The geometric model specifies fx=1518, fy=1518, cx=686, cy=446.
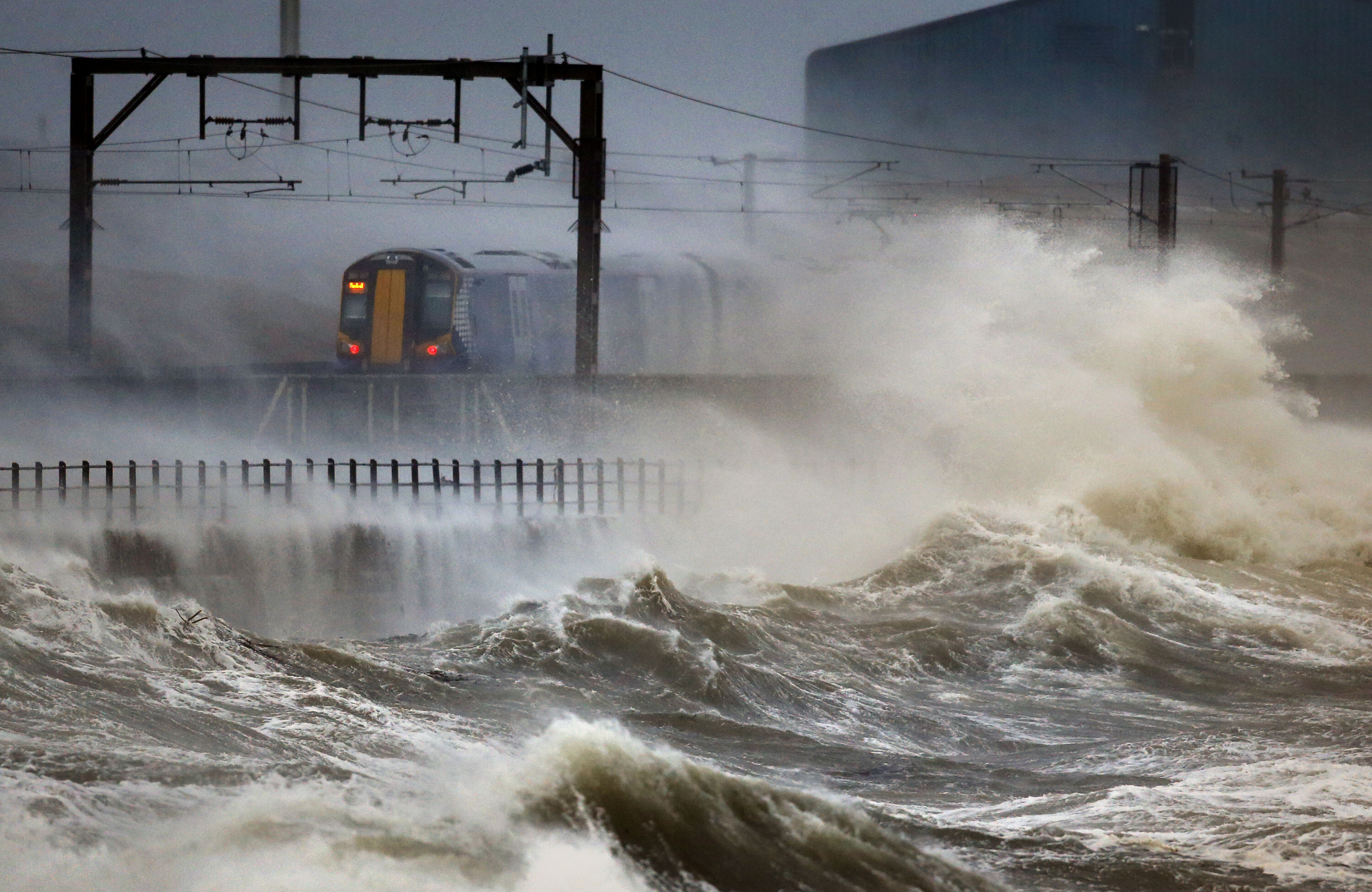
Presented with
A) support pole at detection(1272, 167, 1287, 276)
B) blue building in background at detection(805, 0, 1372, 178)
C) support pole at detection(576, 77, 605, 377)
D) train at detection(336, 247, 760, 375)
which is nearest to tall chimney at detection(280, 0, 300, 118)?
train at detection(336, 247, 760, 375)

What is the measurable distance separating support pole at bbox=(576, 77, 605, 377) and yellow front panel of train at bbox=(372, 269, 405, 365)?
7995 mm

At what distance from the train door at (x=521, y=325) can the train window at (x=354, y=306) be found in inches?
111

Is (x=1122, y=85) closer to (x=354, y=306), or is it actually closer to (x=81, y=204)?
(x=354, y=306)

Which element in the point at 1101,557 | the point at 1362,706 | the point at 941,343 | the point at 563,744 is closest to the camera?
the point at 563,744

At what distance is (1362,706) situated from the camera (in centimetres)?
1142

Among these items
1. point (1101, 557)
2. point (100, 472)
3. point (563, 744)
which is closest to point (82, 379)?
point (100, 472)

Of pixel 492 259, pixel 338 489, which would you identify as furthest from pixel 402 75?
pixel 492 259

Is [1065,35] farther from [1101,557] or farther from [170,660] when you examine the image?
[170,660]

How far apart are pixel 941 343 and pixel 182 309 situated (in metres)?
38.8

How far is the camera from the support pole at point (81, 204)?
2058 cm

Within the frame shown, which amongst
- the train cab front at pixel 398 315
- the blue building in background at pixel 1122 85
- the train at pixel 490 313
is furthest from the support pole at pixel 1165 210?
the blue building in background at pixel 1122 85

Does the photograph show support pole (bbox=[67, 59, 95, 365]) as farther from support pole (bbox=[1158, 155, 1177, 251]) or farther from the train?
support pole (bbox=[1158, 155, 1177, 251])

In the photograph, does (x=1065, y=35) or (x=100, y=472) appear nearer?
(x=100, y=472)

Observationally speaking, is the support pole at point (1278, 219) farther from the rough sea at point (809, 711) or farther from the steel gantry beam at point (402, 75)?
the steel gantry beam at point (402, 75)
